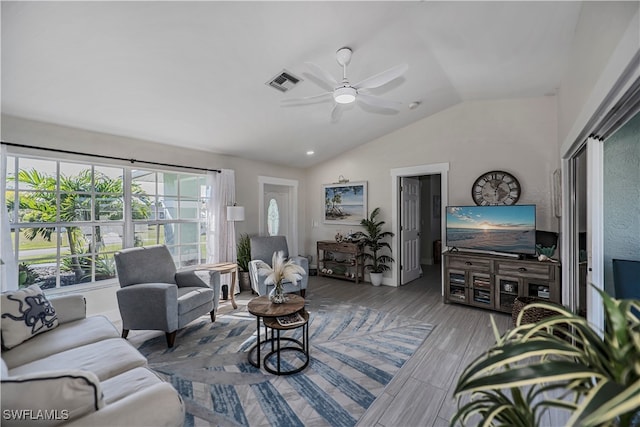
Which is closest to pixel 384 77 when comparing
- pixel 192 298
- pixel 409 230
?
pixel 192 298

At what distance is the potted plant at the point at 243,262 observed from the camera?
4512 mm

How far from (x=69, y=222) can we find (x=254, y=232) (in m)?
2.49

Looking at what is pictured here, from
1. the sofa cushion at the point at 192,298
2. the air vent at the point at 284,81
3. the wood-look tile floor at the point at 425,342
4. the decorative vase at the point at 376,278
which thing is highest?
the air vent at the point at 284,81

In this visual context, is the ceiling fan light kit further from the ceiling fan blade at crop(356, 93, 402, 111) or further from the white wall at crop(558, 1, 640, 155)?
the white wall at crop(558, 1, 640, 155)

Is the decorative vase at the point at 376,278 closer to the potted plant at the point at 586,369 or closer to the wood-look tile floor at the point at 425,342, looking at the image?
the wood-look tile floor at the point at 425,342

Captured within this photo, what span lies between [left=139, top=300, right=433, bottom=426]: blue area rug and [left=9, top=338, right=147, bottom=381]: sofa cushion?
1.75 feet

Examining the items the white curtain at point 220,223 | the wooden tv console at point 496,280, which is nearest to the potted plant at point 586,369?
the wooden tv console at point 496,280

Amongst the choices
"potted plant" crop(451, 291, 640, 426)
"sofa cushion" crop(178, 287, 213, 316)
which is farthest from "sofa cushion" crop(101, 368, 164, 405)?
"potted plant" crop(451, 291, 640, 426)

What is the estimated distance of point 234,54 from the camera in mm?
2361

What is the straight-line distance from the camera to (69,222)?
9.94ft

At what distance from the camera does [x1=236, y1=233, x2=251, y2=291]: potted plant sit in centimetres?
451

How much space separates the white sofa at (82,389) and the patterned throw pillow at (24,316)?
2.7 inches

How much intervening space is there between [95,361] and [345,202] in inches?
169

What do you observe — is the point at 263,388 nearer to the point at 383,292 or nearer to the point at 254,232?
the point at 383,292
